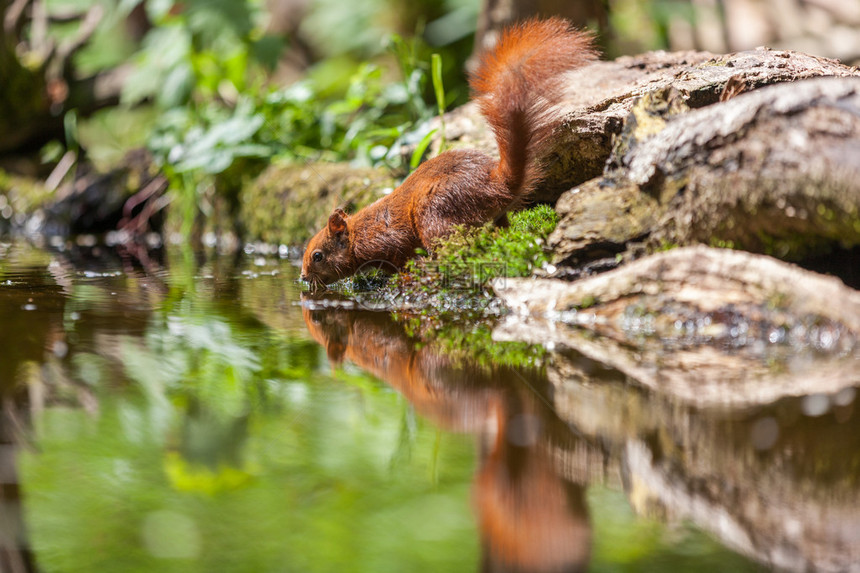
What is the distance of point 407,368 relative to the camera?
8.73 ft

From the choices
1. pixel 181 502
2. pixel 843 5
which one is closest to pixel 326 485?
pixel 181 502

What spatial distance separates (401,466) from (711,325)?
1738mm

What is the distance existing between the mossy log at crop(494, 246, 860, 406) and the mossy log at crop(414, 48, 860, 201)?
40.1 inches

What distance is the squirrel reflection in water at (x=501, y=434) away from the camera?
1.44m

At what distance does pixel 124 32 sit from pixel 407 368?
11262mm

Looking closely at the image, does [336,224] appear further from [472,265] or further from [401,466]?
[401,466]

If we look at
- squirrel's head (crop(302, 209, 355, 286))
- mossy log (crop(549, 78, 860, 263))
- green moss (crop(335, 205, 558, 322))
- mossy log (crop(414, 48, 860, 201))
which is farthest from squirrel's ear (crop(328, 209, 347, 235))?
mossy log (crop(549, 78, 860, 263))

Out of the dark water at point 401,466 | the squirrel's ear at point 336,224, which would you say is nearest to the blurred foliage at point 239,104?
the squirrel's ear at point 336,224

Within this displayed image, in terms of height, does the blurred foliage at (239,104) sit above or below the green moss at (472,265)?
above

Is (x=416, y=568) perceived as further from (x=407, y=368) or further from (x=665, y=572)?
(x=407, y=368)

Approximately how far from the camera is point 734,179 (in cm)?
315

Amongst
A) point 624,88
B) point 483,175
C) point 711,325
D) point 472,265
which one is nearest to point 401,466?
point 711,325

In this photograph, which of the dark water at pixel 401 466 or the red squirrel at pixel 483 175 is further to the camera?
the red squirrel at pixel 483 175

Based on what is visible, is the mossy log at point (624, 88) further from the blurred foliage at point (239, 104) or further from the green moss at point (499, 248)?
the blurred foliage at point (239, 104)
